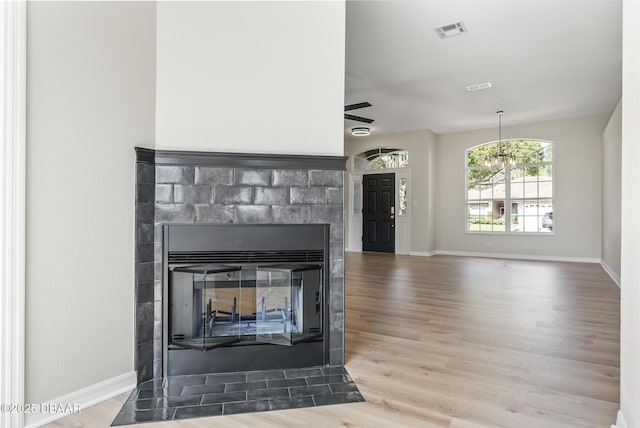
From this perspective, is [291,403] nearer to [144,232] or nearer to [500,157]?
[144,232]

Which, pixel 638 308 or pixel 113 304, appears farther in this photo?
pixel 113 304

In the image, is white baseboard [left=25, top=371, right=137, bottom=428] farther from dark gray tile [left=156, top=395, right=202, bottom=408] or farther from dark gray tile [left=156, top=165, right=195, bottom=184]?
dark gray tile [left=156, top=165, right=195, bottom=184]

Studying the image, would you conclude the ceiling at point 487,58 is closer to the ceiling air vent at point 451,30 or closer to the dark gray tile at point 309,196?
the ceiling air vent at point 451,30

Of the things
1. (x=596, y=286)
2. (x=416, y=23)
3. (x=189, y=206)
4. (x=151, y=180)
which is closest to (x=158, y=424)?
(x=189, y=206)

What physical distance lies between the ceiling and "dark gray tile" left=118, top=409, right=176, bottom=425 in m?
3.53

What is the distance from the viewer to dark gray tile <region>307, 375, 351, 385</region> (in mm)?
2146

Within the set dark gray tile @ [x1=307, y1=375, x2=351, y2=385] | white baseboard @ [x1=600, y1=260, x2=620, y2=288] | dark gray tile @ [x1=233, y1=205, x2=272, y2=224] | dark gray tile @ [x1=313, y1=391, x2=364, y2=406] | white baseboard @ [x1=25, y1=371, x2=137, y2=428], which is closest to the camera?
white baseboard @ [x1=25, y1=371, x2=137, y2=428]

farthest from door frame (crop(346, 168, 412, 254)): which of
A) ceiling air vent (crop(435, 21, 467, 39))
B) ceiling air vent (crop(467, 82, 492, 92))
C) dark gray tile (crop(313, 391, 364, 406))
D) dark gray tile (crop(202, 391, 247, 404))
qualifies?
dark gray tile (crop(202, 391, 247, 404))

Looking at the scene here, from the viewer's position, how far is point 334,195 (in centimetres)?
239

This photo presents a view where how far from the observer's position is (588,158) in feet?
24.3

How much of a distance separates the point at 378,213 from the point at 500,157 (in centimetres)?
318

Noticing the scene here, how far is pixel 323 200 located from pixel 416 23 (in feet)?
8.19

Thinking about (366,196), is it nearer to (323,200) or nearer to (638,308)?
(323,200)

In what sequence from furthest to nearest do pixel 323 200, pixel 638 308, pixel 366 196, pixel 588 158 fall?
1. pixel 366 196
2. pixel 588 158
3. pixel 323 200
4. pixel 638 308
